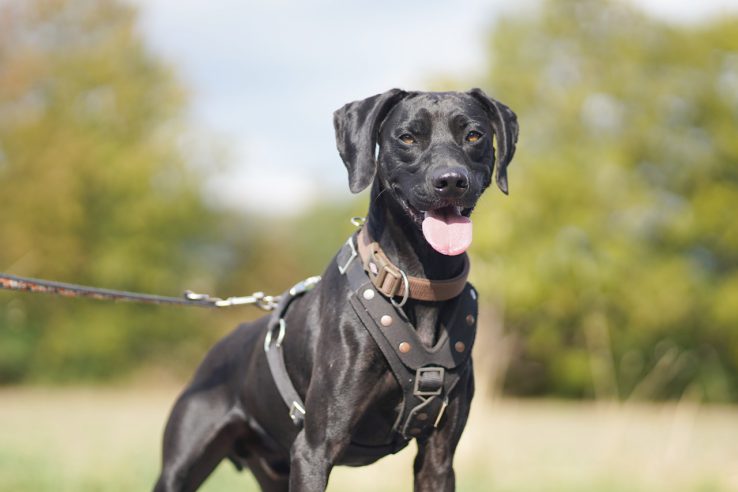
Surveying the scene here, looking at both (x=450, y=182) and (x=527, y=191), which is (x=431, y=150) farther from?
(x=527, y=191)

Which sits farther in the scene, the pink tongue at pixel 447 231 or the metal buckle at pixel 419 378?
the metal buckle at pixel 419 378

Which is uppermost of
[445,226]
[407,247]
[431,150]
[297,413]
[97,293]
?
[431,150]

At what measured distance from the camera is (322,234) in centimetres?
4531

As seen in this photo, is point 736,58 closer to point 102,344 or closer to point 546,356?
point 546,356

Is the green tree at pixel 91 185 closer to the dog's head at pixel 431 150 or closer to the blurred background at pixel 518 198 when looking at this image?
the blurred background at pixel 518 198

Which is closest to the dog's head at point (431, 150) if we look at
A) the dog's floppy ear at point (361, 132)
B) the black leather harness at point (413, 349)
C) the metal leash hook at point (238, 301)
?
the dog's floppy ear at point (361, 132)

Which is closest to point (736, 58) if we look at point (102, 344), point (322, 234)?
point (102, 344)

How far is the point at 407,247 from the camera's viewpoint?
11.6ft

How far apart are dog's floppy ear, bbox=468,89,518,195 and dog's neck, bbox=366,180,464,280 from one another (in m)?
0.37

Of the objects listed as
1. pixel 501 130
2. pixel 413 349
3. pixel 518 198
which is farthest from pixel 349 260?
pixel 518 198

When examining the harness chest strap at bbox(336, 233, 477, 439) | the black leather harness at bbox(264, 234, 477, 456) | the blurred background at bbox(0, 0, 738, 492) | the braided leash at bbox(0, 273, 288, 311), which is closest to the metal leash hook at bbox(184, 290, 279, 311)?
the braided leash at bbox(0, 273, 288, 311)

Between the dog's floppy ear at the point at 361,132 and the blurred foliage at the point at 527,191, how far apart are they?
17278mm

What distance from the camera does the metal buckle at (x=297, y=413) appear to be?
3.71 metres

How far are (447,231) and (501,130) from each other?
60 centimetres
